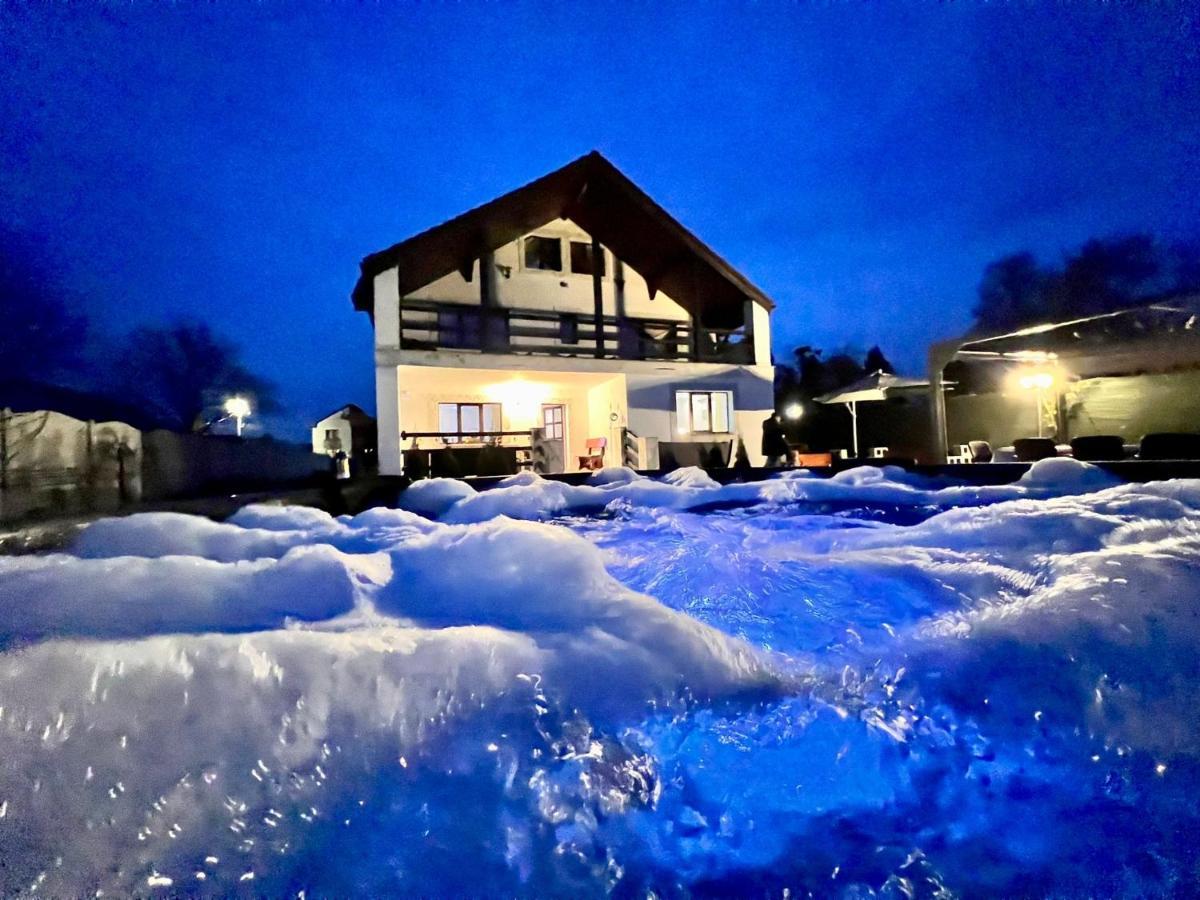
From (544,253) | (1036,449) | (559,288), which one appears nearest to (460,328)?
(559,288)

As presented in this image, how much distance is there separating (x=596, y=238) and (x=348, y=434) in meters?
4.58

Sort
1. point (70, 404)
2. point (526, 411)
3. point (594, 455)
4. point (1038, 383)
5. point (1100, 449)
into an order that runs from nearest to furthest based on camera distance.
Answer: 1. point (70, 404)
2. point (1100, 449)
3. point (1038, 383)
4. point (594, 455)
5. point (526, 411)

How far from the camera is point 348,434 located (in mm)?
4934

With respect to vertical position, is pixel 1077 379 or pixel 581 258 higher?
pixel 581 258

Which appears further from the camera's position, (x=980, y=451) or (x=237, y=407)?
(x=980, y=451)

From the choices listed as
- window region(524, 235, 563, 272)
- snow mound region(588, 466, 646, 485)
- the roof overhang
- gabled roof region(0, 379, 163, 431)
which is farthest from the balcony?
gabled roof region(0, 379, 163, 431)

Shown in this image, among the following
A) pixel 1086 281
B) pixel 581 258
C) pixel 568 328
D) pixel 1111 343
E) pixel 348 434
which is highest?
pixel 581 258

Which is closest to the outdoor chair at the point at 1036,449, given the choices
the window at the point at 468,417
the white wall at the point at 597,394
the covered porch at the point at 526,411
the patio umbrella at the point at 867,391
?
the patio umbrella at the point at 867,391

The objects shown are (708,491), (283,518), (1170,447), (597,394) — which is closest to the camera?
(283,518)

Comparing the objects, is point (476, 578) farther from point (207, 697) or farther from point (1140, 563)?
point (1140, 563)

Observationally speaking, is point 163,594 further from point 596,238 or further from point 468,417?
point 596,238

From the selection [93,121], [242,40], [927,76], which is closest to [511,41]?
[242,40]

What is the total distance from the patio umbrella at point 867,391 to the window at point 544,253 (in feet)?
15.7

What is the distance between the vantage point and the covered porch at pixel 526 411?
5.73 metres
